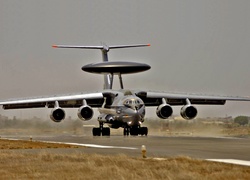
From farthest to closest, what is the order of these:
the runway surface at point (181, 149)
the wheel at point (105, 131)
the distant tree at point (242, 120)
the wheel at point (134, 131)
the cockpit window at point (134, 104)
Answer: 1. the distant tree at point (242, 120)
2. the wheel at point (105, 131)
3. the wheel at point (134, 131)
4. the cockpit window at point (134, 104)
5. the runway surface at point (181, 149)

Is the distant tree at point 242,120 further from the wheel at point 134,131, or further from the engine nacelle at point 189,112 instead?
the wheel at point 134,131

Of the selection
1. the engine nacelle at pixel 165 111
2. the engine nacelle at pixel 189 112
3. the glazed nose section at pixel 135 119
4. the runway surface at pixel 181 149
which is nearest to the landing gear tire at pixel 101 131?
the engine nacelle at pixel 165 111

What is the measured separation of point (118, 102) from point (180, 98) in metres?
8.82

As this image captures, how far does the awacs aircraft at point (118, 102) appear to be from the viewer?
4841cm

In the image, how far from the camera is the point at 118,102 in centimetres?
4928

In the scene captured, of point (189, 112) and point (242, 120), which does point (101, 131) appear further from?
point (242, 120)

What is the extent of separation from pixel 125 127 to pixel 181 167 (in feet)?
106

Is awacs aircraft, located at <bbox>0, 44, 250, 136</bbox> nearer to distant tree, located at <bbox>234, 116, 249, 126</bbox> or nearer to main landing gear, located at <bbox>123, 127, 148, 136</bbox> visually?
main landing gear, located at <bbox>123, 127, 148, 136</bbox>

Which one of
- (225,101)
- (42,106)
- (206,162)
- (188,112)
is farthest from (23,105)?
(206,162)

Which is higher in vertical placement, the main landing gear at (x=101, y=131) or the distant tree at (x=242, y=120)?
the distant tree at (x=242, y=120)

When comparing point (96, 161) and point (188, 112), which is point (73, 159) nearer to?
point (96, 161)

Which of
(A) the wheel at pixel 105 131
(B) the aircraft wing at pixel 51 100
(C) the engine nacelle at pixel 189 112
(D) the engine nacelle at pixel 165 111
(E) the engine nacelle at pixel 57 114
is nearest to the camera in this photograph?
(E) the engine nacelle at pixel 57 114

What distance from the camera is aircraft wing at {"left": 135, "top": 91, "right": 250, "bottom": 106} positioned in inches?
2147

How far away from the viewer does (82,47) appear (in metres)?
61.8
